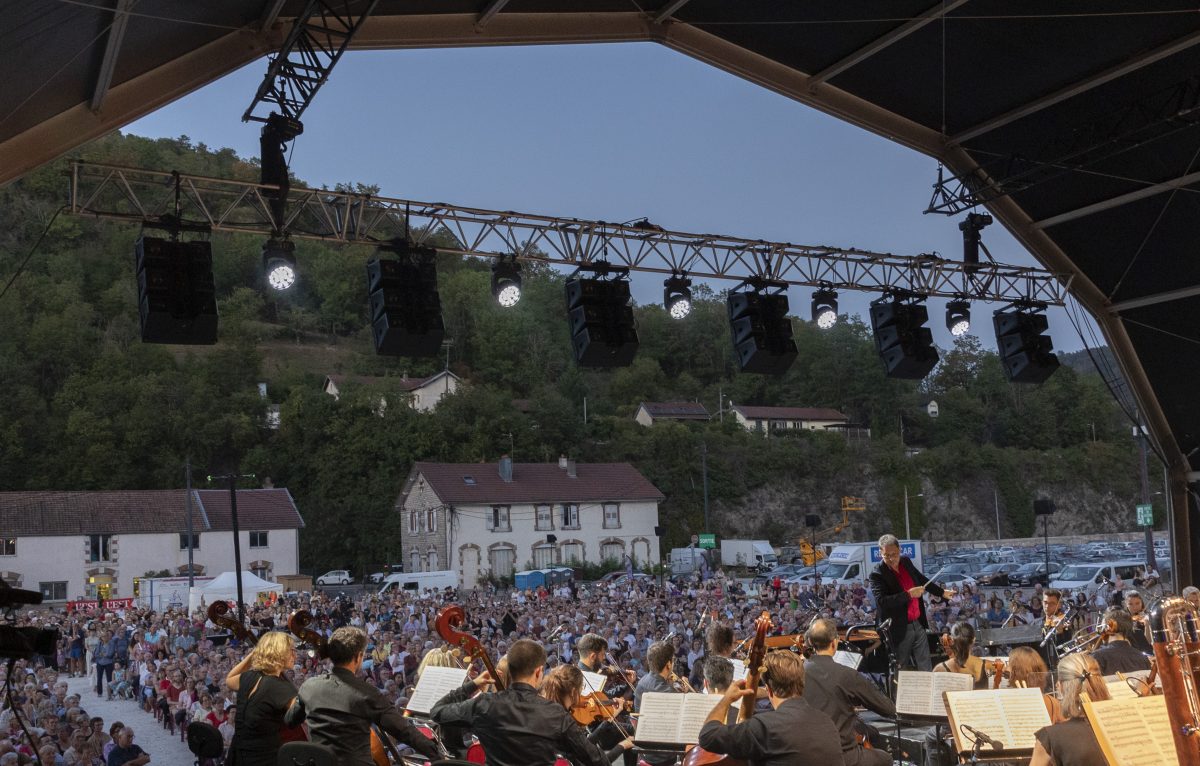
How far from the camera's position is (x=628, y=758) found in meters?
5.78

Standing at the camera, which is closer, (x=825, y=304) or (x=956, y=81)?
(x=956, y=81)

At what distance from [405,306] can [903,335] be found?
19.3ft

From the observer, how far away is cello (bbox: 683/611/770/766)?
362 centimetres

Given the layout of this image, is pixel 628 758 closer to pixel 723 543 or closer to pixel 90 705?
pixel 90 705

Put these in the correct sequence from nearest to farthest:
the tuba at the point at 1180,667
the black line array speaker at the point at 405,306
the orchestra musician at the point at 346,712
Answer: the tuba at the point at 1180,667 → the orchestra musician at the point at 346,712 → the black line array speaker at the point at 405,306

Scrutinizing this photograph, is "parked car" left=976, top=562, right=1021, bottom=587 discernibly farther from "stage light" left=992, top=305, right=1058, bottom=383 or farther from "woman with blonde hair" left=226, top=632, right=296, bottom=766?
"woman with blonde hair" left=226, top=632, right=296, bottom=766

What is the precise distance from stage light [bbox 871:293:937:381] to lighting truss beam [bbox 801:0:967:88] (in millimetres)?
3045

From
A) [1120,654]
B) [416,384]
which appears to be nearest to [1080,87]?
[1120,654]

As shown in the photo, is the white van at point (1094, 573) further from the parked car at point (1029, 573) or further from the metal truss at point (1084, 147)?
the metal truss at point (1084, 147)

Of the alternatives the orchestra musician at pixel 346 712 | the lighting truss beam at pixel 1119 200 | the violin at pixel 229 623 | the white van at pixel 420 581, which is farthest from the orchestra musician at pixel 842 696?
the white van at pixel 420 581

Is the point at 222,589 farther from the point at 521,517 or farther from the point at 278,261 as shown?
the point at 521,517

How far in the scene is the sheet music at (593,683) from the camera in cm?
540

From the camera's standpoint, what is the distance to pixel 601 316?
10.1 meters

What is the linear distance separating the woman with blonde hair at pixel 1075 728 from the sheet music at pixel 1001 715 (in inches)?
38.3
